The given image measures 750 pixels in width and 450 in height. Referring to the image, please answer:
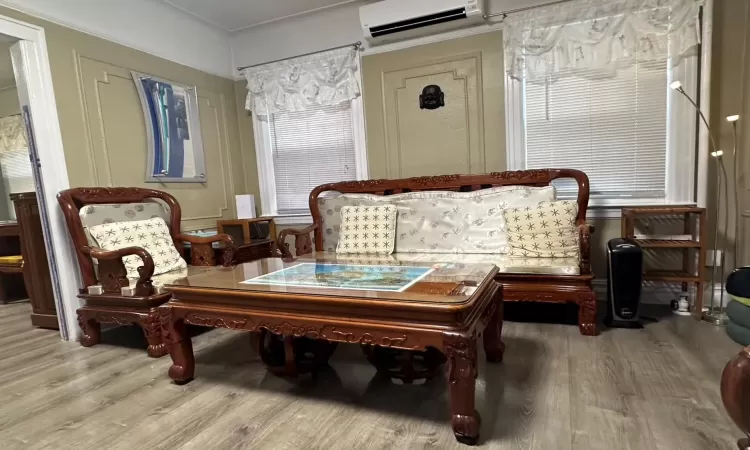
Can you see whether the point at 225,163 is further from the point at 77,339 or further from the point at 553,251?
the point at 553,251

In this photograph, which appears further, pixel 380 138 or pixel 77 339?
pixel 380 138

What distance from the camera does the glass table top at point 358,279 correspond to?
4.97 ft

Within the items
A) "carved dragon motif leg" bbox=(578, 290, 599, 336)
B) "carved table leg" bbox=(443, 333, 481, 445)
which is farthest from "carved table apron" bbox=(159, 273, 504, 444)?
"carved dragon motif leg" bbox=(578, 290, 599, 336)

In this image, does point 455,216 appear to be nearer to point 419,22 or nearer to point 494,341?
point 494,341

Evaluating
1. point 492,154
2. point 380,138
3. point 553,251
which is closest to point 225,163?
point 380,138

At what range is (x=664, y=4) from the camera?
2.66 m

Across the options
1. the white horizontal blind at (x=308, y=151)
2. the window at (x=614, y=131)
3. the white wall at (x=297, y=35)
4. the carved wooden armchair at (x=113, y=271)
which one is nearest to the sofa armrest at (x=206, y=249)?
the carved wooden armchair at (x=113, y=271)

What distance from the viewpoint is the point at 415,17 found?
3133 millimetres

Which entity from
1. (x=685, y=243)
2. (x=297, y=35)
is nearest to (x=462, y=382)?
(x=685, y=243)

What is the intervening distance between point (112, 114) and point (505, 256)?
9.96 feet

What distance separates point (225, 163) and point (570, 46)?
3.16 metres

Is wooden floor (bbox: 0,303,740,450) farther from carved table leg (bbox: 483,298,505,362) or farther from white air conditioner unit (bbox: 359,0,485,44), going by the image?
white air conditioner unit (bbox: 359,0,485,44)

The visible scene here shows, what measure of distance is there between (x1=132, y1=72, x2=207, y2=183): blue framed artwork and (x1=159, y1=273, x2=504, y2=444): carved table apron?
182 cm

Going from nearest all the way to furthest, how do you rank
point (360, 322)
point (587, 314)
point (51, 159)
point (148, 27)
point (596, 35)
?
point (360, 322)
point (587, 314)
point (51, 159)
point (596, 35)
point (148, 27)
